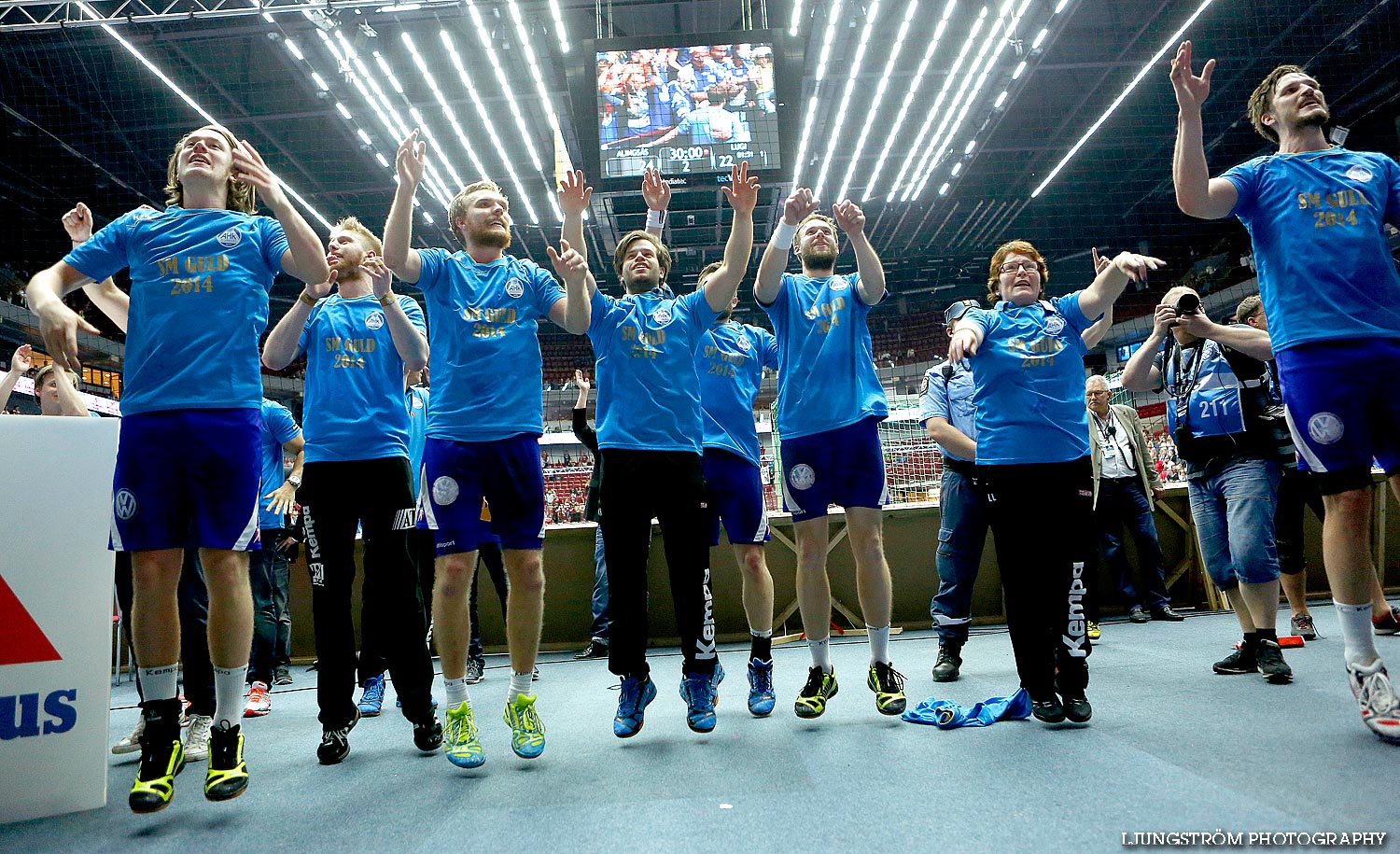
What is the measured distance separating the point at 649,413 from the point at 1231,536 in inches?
102

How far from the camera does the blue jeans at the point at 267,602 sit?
439cm

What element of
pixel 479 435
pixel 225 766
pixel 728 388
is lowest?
pixel 225 766

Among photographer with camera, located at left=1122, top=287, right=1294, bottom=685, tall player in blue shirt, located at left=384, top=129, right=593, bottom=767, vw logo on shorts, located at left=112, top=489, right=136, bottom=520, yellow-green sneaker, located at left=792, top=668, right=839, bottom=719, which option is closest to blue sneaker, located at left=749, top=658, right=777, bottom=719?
yellow-green sneaker, located at left=792, top=668, right=839, bottom=719

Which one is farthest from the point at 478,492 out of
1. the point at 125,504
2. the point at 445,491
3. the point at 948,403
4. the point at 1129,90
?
the point at 1129,90

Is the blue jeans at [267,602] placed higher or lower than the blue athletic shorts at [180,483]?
lower

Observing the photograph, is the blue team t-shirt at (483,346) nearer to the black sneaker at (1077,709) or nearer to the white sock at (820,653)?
the white sock at (820,653)

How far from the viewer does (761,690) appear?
3221 millimetres

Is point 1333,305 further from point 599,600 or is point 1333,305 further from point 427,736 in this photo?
point 599,600

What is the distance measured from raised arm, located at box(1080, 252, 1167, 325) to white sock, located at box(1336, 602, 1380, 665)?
3.79ft

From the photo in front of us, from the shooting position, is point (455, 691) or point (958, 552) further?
point (958, 552)

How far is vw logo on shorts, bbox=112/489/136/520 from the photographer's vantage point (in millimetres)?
2248

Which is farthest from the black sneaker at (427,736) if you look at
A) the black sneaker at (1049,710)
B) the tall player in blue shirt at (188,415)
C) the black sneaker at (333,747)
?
the black sneaker at (1049,710)

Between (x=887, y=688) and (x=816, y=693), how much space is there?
0.26 metres

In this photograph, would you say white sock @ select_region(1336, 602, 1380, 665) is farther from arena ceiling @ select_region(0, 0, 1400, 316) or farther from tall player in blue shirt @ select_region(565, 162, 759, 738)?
arena ceiling @ select_region(0, 0, 1400, 316)
